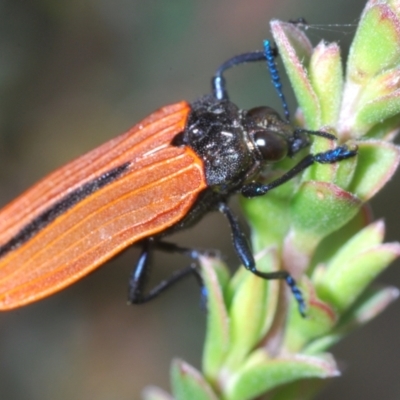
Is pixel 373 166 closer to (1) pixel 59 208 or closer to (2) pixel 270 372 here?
(2) pixel 270 372

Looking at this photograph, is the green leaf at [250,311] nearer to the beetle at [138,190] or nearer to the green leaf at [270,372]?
the green leaf at [270,372]

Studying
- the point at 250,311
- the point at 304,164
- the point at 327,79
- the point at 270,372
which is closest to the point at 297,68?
the point at 327,79

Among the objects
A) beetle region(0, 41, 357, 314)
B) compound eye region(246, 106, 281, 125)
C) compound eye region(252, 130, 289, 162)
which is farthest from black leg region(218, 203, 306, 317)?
compound eye region(246, 106, 281, 125)

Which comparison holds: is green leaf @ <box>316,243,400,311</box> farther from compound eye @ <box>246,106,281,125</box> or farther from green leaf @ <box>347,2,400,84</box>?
compound eye @ <box>246,106,281,125</box>

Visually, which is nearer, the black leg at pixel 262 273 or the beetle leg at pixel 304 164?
the beetle leg at pixel 304 164

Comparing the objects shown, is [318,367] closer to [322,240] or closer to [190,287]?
[322,240]

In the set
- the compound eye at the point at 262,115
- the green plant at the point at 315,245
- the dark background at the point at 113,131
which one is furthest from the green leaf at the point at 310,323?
the dark background at the point at 113,131

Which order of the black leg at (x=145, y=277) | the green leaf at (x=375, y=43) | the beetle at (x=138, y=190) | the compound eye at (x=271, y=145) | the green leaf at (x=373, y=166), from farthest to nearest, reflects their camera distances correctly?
the black leg at (x=145, y=277) → the beetle at (x=138, y=190) → the compound eye at (x=271, y=145) → the green leaf at (x=373, y=166) → the green leaf at (x=375, y=43)
